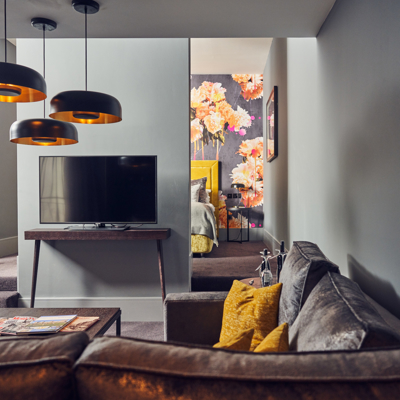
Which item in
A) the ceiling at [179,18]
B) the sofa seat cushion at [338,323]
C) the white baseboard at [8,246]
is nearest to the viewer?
the sofa seat cushion at [338,323]

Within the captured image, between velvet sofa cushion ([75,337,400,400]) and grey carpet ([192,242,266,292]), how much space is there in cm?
278

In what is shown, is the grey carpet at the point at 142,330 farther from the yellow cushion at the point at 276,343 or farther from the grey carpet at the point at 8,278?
the yellow cushion at the point at 276,343

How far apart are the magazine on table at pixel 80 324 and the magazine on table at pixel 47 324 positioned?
0.03 metres

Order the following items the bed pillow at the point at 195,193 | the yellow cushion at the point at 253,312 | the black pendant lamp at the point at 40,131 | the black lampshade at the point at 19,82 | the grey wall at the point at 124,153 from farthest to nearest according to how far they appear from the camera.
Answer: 1. the bed pillow at the point at 195,193
2. the grey wall at the point at 124,153
3. the black pendant lamp at the point at 40,131
4. the black lampshade at the point at 19,82
5. the yellow cushion at the point at 253,312

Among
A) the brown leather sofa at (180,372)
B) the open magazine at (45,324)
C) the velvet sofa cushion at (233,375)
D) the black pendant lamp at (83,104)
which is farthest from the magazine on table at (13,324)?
the velvet sofa cushion at (233,375)

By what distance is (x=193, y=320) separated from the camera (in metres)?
1.83

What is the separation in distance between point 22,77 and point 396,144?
1.68 m

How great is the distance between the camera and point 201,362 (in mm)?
577

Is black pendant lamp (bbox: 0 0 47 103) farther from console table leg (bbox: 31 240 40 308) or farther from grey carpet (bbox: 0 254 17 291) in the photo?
grey carpet (bbox: 0 254 17 291)

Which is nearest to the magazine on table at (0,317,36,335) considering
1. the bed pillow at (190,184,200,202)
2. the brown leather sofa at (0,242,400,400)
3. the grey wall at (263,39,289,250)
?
the brown leather sofa at (0,242,400,400)

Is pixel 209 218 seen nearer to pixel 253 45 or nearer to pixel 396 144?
pixel 253 45

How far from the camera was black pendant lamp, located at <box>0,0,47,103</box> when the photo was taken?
1548 mm

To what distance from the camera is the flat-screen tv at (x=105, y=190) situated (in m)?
3.02

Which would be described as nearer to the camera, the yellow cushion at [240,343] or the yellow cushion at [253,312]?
the yellow cushion at [240,343]
